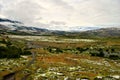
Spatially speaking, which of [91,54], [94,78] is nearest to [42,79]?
[94,78]

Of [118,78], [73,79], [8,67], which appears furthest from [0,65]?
[118,78]

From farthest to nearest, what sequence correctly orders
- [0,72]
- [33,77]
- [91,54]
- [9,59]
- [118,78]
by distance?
[91,54] → [9,59] → [0,72] → [33,77] → [118,78]

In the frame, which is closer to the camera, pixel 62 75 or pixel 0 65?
pixel 62 75

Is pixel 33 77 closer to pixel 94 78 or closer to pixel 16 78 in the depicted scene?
pixel 16 78

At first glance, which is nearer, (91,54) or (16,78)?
(16,78)

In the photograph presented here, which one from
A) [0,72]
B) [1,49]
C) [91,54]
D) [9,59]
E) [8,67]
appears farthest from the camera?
[91,54]

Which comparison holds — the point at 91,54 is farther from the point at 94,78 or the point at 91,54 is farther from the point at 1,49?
the point at 94,78

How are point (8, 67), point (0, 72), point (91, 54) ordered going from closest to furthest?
point (0, 72), point (8, 67), point (91, 54)

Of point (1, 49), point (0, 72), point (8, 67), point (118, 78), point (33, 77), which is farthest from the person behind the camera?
point (1, 49)
